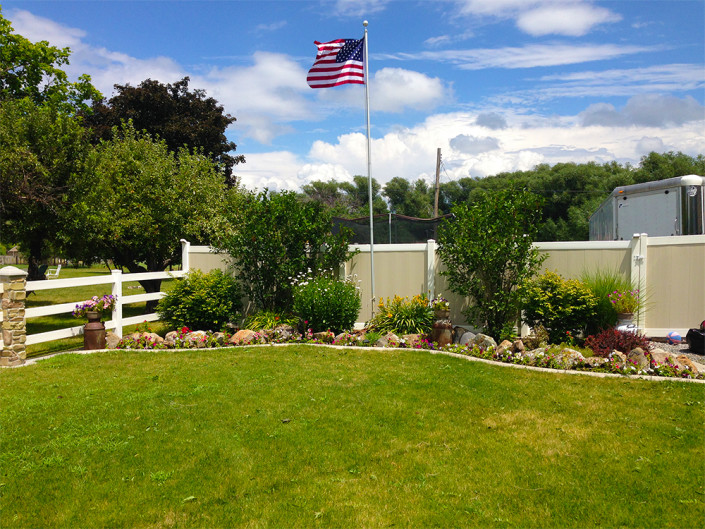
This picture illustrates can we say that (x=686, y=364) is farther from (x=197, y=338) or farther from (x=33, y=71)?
(x=33, y=71)

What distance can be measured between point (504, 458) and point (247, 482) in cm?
199

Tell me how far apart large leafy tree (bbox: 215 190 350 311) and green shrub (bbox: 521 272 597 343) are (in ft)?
11.5

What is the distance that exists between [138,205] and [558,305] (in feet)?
32.5

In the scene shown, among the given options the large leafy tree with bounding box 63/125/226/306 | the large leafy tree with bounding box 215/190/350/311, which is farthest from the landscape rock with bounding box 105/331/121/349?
the large leafy tree with bounding box 63/125/226/306

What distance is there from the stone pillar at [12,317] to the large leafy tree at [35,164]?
501 cm

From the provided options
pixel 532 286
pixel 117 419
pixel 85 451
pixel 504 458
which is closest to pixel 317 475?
pixel 504 458

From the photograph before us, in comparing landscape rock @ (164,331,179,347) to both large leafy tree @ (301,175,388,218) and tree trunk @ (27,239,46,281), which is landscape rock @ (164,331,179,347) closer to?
tree trunk @ (27,239,46,281)

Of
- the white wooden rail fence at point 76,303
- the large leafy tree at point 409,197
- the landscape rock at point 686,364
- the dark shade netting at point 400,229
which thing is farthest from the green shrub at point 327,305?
the large leafy tree at point 409,197

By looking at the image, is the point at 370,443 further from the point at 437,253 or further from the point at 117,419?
the point at 437,253

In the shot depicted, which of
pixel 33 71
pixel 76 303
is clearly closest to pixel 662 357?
pixel 76 303

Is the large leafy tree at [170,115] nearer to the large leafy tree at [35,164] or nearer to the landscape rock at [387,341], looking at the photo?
the large leafy tree at [35,164]

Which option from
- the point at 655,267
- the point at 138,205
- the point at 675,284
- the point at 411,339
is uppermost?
the point at 138,205

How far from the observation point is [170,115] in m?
23.0

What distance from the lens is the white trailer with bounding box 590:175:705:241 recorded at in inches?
366
